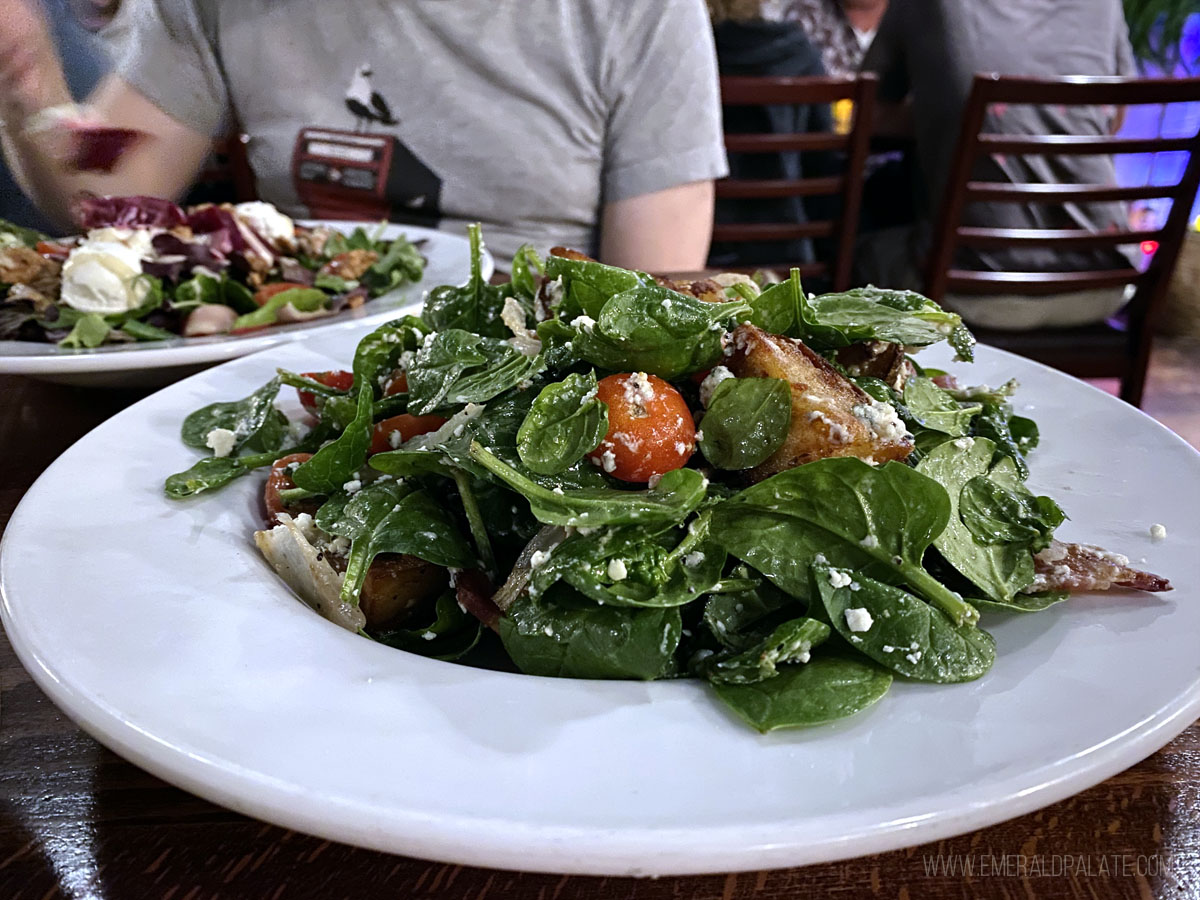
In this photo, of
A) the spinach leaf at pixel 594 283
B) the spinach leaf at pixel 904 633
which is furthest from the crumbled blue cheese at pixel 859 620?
the spinach leaf at pixel 594 283

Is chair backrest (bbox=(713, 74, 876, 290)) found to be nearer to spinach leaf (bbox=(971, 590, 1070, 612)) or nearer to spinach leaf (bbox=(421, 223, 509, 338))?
spinach leaf (bbox=(421, 223, 509, 338))

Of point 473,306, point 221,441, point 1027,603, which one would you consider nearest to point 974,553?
point 1027,603

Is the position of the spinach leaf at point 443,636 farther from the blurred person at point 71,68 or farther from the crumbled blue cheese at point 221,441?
the blurred person at point 71,68

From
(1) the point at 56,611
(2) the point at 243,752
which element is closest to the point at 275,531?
(1) the point at 56,611

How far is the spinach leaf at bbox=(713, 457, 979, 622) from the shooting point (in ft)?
2.62

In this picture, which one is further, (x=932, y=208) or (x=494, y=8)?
(x=932, y=208)

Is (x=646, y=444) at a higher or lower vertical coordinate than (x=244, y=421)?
higher

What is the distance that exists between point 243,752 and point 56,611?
277mm

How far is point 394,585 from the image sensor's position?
2.97 ft

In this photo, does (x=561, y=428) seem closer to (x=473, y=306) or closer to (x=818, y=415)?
(x=818, y=415)

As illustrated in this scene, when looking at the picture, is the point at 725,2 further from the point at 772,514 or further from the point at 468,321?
the point at 772,514

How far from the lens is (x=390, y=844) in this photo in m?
0.54

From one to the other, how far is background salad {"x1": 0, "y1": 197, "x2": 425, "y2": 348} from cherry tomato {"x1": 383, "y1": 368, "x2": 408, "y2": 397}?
26.1 inches

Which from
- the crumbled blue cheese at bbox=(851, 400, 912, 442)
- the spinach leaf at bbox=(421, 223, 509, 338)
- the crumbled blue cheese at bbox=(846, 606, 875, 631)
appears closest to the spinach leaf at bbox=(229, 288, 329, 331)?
the spinach leaf at bbox=(421, 223, 509, 338)
